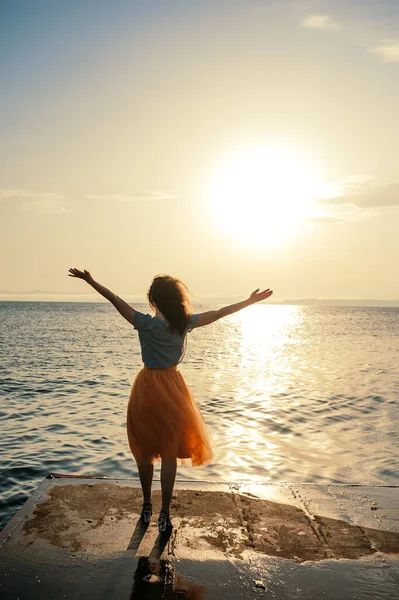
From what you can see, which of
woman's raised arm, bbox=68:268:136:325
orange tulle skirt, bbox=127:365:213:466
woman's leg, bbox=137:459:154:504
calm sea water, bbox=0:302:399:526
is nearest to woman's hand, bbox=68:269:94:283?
woman's raised arm, bbox=68:268:136:325

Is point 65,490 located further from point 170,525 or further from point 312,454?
point 312,454

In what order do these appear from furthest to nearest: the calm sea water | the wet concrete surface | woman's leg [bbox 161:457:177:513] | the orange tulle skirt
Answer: the calm sea water
the orange tulle skirt
woman's leg [bbox 161:457:177:513]
the wet concrete surface

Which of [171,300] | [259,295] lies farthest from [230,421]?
[171,300]

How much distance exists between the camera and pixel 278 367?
28531mm

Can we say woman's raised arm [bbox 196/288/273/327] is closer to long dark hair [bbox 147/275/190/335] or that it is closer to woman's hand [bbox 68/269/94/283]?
long dark hair [bbox 147/275/190/335]

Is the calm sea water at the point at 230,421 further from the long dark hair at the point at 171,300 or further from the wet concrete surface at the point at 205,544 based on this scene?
the long dark hair at the point at 171,300

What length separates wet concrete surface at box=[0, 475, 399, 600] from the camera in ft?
13.6

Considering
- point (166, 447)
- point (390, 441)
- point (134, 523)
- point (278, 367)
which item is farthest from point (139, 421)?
point (278, 367)

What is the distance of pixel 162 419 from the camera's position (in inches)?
211

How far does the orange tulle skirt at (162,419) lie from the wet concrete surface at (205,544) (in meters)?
0.66

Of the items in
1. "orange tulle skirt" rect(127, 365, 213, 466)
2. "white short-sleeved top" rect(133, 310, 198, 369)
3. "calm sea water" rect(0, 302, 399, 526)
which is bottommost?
"calm sea water" rect(0, 302, 399, 526)

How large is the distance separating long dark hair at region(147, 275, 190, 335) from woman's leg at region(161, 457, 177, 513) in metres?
1.23

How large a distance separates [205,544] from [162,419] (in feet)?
3.81

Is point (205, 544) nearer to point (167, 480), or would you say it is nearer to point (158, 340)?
point (167, 480)
